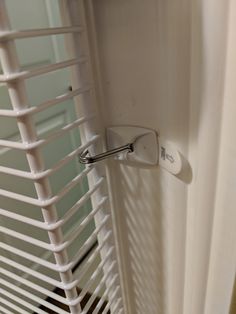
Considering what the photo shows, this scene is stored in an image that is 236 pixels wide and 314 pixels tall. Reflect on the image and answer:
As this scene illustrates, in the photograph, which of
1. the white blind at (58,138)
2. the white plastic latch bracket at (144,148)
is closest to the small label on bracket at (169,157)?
the white plastic latch bracket at (144,148)

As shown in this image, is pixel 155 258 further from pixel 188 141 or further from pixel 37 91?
pixel 37 91

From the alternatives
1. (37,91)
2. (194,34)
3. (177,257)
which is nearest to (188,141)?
(194,34)

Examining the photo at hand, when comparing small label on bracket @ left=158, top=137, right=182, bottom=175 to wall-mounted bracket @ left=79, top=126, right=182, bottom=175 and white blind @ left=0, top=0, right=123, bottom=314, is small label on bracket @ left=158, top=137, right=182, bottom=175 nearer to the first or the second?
wall-mounted bracket @ left=79, top=126, right=182, bottom=175

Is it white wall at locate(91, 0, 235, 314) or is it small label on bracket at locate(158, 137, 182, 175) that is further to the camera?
small label on bracket at locate(158, 137, 182, 175)

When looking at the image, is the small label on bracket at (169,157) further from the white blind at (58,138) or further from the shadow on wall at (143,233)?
the white blind at (58,138)

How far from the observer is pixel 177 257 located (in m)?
0.66

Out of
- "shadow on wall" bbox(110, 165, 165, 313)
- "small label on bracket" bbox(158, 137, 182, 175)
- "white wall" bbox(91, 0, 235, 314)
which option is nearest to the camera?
"white wall" bbox(91, 0, 235, 314)

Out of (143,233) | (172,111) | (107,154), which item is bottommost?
(143,233)

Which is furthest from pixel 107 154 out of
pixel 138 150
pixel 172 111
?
pixel 172 111

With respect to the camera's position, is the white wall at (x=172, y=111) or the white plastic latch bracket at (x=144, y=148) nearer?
the white wall at (x=172, y=111)

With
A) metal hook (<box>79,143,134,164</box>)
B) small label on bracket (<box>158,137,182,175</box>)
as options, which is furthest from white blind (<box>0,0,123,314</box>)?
small label on bracket (<box>158,137,182,175</box>)

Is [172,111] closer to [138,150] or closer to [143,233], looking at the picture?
[138,150]

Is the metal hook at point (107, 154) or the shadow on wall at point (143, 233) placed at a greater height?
the metal hook at point (107, 154)

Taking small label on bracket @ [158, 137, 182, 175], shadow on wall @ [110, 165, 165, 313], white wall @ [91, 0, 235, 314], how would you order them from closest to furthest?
white wall @ [91, 0, 235, 314], small label on bracket @ [158, 137, 182, 175], shadow on wall @ [110, 165, 165, 313]
